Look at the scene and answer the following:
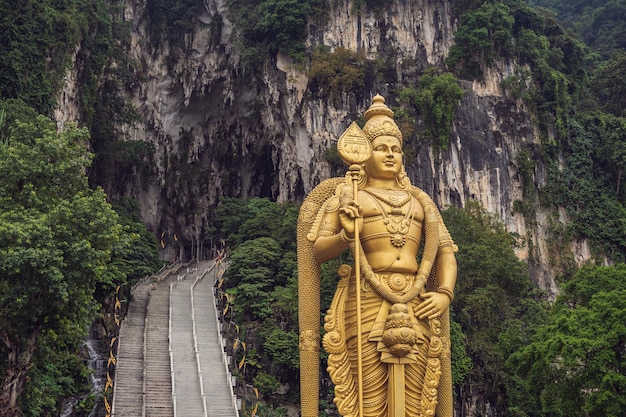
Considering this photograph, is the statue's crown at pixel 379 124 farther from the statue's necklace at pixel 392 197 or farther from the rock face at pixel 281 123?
the rock face at pixel 281 123

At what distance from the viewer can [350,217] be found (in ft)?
25.2

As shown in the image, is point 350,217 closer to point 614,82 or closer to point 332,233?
point 332,233

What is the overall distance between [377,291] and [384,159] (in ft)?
4.63

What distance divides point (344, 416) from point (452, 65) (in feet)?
→ 70.1

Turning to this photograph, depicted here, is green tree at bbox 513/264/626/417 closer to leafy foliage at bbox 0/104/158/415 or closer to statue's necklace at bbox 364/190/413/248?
statue's necklace at bbox 364/190/413/248

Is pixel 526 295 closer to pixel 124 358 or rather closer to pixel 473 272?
pixel 473 272

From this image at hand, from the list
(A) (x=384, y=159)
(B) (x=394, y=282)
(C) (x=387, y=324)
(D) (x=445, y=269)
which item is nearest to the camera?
(C) (x=387, y=324)

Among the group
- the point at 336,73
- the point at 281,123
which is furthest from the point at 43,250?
the point at 281,123

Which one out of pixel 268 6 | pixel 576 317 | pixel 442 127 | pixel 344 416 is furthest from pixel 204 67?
pixel 344 416

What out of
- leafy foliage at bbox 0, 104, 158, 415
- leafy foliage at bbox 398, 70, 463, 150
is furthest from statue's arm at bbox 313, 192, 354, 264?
leafy foliage at bbox 398, 70, 463, 150

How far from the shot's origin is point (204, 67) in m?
30.6

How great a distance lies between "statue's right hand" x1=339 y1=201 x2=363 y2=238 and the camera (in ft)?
25.1

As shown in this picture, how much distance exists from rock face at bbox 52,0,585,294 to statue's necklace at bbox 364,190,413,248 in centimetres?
1752

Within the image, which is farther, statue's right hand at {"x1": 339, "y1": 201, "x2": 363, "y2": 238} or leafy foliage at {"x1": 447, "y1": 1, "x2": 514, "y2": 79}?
leafy foliage at {"x1": 447, "y1": 1, "x2": 514, "y2": 79}
